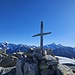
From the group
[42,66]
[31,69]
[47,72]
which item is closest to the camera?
[47,72]

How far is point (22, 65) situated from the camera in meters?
22.0

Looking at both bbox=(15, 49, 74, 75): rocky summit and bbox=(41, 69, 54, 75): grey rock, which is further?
bbox=(15, 49, 74, 75): rocky summit

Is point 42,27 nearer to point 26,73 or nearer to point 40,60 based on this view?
point 40,60

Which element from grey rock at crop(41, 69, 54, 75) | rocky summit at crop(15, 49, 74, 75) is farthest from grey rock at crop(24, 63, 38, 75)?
grey rock at crop(41, 69, 54, 75)

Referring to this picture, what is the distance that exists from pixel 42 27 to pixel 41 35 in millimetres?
1280

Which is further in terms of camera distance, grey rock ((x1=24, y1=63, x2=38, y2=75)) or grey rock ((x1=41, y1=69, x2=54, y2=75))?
grey rock ((x1=24, y1=63, x2=38, y2=75))

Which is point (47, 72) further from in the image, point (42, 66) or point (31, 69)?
point (31, 69)

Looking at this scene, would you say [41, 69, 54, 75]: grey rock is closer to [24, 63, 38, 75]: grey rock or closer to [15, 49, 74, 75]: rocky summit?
[15, 49, 74, 75]: rocky summit

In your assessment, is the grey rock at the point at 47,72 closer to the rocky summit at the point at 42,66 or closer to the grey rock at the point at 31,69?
the rocky summit at the point at 42,66

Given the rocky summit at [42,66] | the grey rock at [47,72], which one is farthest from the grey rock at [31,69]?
the grey rock at [47,72]

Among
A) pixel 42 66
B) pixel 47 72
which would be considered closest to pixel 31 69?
pixel 42 66

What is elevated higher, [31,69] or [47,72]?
[31,69]

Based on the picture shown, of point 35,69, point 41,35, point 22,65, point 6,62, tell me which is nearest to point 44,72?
point 35,69

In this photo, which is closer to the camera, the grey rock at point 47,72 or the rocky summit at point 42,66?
the grey rock at point 47,72
